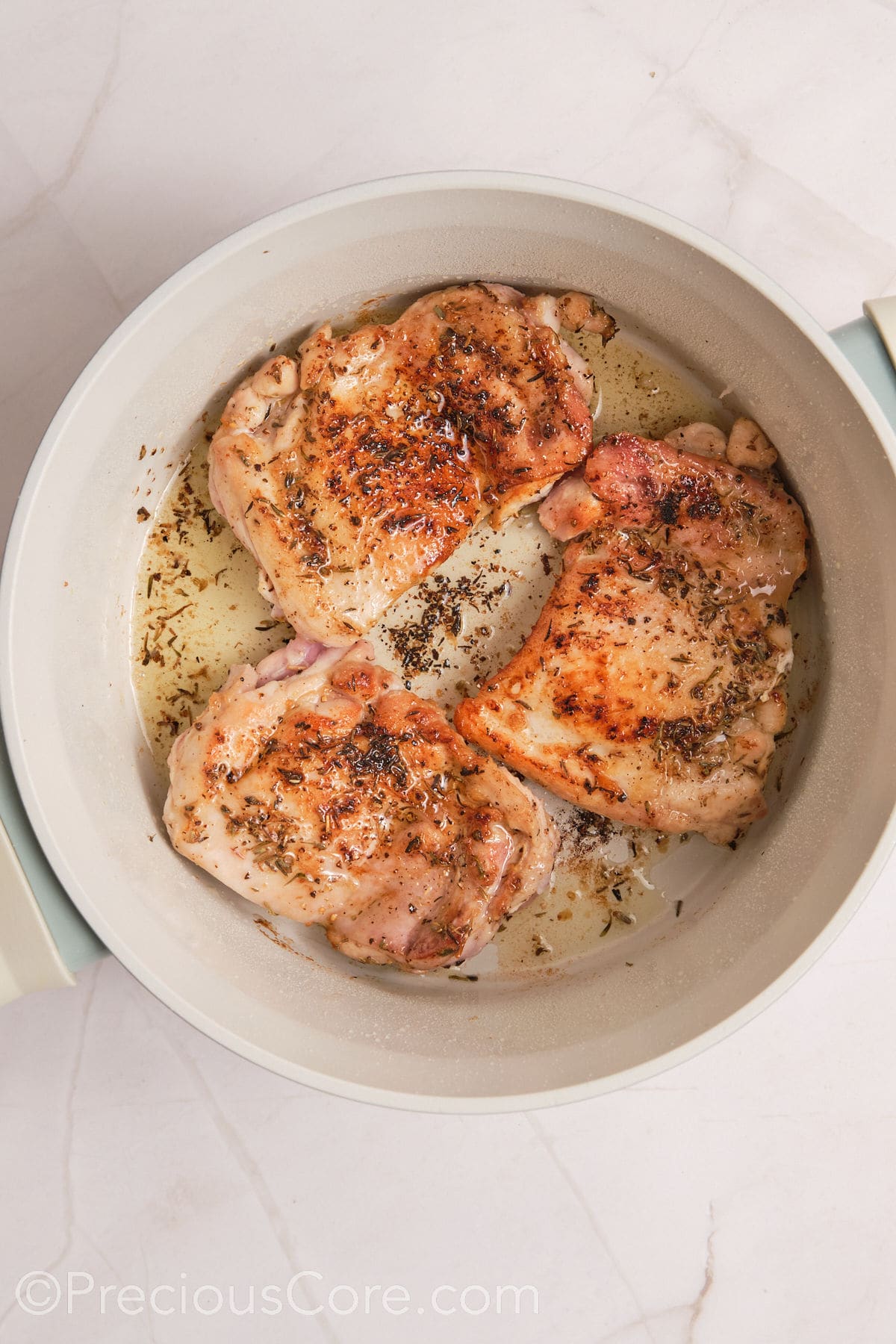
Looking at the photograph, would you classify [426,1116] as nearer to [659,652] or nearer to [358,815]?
[358,815]

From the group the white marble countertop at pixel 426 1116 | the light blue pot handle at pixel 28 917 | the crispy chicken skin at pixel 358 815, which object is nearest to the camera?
the light blue pot handle at pixel 28 917

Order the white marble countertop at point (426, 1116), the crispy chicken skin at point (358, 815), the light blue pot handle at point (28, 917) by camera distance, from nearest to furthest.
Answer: the light blue pot handle at point (28, 917), the crispy chicken skin at point (358, 815), the white marble countertop at point (426, 1116)

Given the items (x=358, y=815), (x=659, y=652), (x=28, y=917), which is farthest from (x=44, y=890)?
(x=659, y=652)

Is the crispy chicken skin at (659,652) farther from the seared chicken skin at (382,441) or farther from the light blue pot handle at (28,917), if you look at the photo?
the light blue pot handle at (28,917)

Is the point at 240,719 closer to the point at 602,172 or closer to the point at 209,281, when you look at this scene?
the point at 209,281

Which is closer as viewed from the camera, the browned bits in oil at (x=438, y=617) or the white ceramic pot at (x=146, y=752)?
the white ceramic pot at (x=146, y=752)

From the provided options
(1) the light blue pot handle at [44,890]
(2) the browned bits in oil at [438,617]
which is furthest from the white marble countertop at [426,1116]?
(2) the browned bits in oil at [438,617]

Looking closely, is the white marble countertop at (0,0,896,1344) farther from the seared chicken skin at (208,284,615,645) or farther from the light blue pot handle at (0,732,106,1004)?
the light blue pot handle at (0,732,106,1004)
